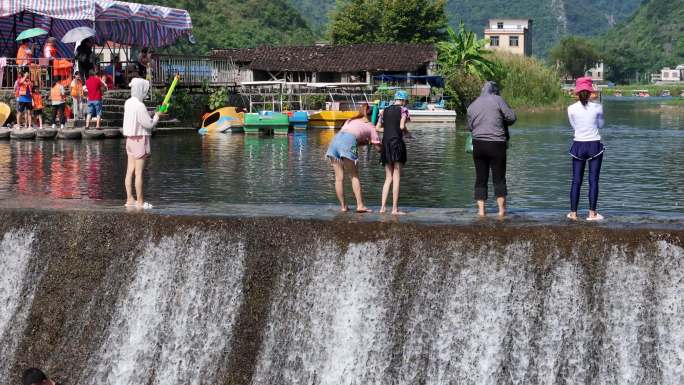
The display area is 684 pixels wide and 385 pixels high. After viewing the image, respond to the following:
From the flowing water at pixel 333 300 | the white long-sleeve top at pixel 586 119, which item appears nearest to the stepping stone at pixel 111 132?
the flowing water at pixel 333 300

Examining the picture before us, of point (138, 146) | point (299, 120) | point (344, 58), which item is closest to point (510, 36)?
point (344, 58)

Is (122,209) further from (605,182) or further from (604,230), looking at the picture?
(605,182)

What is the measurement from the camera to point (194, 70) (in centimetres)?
4688

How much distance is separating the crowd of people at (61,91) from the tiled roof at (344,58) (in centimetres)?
3265

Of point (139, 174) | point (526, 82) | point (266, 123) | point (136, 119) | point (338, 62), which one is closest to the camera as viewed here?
point (136, 119)

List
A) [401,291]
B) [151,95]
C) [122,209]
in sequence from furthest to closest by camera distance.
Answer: [151,95] → [122,209] → [401,291]

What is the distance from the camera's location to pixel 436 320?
42.2 ft

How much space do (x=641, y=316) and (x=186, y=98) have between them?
110ft

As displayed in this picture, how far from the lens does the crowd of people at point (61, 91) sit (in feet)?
108

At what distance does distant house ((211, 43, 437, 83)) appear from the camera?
70.8m

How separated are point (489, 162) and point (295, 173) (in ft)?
41.1

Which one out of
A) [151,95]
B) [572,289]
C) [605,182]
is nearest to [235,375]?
[572,289]

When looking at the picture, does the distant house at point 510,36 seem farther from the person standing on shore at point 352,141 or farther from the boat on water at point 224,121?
the person standing on shore at point 352,141

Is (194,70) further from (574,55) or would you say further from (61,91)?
(574,55)
